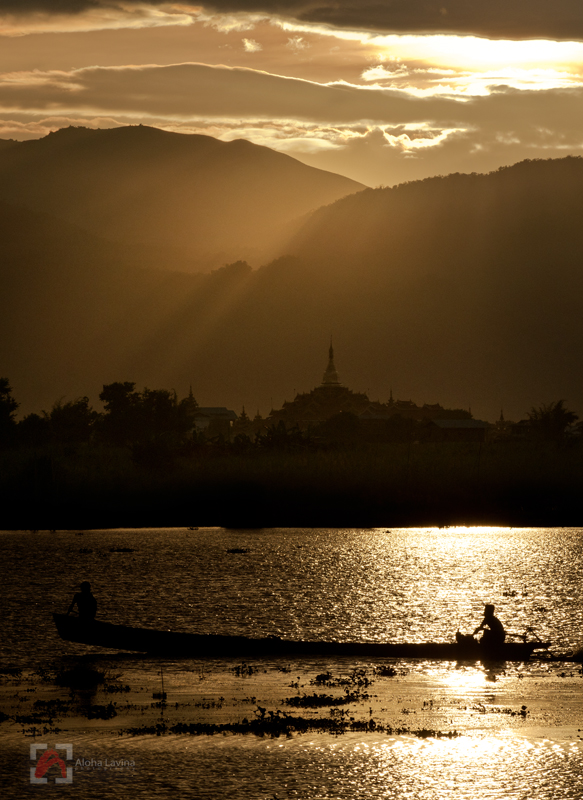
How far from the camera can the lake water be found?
24641 mm

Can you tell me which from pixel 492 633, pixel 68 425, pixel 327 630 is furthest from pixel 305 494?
pixel 68 425

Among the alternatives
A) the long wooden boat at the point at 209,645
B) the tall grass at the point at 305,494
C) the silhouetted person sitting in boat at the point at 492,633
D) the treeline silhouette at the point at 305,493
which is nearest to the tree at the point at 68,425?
the treeline silhouette at the point at 305,493

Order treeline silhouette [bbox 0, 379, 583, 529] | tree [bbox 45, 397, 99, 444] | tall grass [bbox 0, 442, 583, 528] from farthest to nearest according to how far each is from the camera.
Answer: tree [bbox 45, 397, 99, 444], tall grass [bbox 0, 442, 583, 528], treeline silhouette [bbox 0, 379, 583, 529]

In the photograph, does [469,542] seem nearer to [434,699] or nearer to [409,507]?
[409,507]

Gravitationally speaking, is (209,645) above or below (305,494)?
below

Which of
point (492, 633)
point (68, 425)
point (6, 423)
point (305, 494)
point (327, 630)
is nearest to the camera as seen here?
point (492, 633)

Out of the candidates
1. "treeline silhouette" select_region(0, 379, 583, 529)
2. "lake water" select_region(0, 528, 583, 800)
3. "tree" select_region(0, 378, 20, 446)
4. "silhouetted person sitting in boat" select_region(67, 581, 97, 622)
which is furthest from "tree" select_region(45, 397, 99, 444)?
"silhouetted person sitting in boat" select_region(67, 581, 97, 622)

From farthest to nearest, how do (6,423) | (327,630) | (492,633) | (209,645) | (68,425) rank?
(68,425) < (6,423) < (327,630) < (209,645) < (492,633)

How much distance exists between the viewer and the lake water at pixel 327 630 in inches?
970

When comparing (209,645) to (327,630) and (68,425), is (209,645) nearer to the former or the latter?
(327,630)

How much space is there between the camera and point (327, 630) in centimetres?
5075

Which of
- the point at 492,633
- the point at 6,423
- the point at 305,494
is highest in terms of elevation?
the point at 6,423

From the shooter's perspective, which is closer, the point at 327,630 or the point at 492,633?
the point at 492,633

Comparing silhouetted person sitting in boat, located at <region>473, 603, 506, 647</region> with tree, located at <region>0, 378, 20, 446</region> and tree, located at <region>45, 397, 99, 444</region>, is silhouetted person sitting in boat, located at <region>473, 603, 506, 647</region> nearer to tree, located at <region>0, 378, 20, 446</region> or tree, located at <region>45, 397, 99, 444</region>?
tree, located at <region>0, 378, 20, 446</region>
